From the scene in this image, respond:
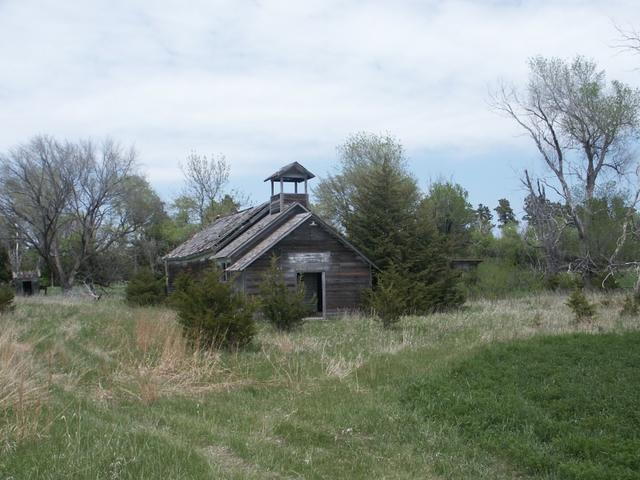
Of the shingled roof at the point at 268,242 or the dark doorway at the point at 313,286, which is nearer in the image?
the shingled roof at the point at 268,242

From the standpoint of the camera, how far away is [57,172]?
46.8 meters

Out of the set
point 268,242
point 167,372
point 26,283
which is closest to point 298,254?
point 268,242

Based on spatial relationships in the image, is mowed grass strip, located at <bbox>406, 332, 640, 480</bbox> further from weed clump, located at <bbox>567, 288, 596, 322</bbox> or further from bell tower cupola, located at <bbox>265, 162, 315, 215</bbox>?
bell tower cupola, located at <bbox>265, 162, 315, 215</bbox>

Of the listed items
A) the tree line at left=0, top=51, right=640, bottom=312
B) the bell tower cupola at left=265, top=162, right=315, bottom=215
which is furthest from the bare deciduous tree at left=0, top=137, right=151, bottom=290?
the bell tower cupola at left=265, top=162, right=315, bottom=215

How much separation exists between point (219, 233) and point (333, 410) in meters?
24.2

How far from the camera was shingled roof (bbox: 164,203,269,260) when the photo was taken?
3128cm

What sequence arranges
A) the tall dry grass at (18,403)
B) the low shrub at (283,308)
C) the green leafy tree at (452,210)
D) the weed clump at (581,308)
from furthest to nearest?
the green leafy tree at (452,210) → the low shrub at (283,308) → the weed clump at (581,308) → the tall dry grass at (18,403)

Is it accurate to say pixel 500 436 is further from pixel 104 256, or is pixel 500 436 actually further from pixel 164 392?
pixel 104 256

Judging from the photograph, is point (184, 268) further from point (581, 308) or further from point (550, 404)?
point (550, 404)

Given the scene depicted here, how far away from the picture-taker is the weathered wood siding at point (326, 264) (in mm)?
26766

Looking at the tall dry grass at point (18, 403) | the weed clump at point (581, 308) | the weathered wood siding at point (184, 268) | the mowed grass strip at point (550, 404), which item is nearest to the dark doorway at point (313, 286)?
the weathered wood siding at point (184, 268)

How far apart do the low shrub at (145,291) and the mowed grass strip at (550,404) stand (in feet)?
81.1

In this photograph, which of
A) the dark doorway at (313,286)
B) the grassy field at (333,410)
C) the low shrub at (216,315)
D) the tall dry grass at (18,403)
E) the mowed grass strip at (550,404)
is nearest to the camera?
the grassy field at (333,410)

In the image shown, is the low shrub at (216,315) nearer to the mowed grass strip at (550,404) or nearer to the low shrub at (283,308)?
the low shrub at (283,308)
